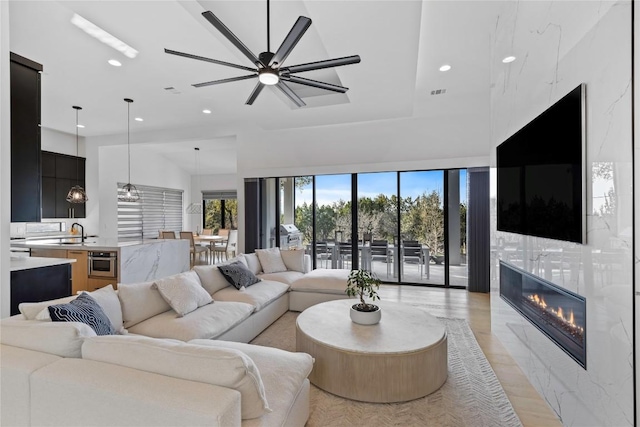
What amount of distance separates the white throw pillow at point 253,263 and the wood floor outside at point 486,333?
217 centimetres

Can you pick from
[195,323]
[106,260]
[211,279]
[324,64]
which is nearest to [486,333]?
[195,323]

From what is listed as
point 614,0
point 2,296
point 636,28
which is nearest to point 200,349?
point 2,296

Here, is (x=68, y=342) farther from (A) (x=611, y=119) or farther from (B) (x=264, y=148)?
(B) (x=264, y=148)

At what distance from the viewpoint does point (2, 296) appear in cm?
229

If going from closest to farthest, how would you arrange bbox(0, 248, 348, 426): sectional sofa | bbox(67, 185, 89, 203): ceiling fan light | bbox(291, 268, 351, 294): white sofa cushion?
bbox(0, 248, 348, 426): sectional sofa
bbox(291, 268, 351, 294): white sofa cushion
bbox(67, 185, 89, 203): ceiling fan light

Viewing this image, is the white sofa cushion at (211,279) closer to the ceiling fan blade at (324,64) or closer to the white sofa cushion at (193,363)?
the white sofa cushion at (193,363)

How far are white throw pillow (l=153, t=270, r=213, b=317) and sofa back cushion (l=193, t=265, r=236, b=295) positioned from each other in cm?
41

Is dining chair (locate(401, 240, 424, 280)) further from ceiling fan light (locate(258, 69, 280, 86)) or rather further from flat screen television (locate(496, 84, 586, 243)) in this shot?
ceiling fan light (locate(258, 69, 280, 86))

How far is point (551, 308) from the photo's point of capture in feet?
7.42

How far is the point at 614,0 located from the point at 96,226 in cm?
886

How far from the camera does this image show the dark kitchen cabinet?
6367mm

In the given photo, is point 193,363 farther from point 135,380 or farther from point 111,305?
point 111,305

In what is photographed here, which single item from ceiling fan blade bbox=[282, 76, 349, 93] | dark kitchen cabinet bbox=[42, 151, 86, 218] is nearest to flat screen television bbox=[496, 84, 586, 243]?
ceiling fan blade bbox=[282, 76, 349, 93]

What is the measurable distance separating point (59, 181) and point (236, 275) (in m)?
5.67
